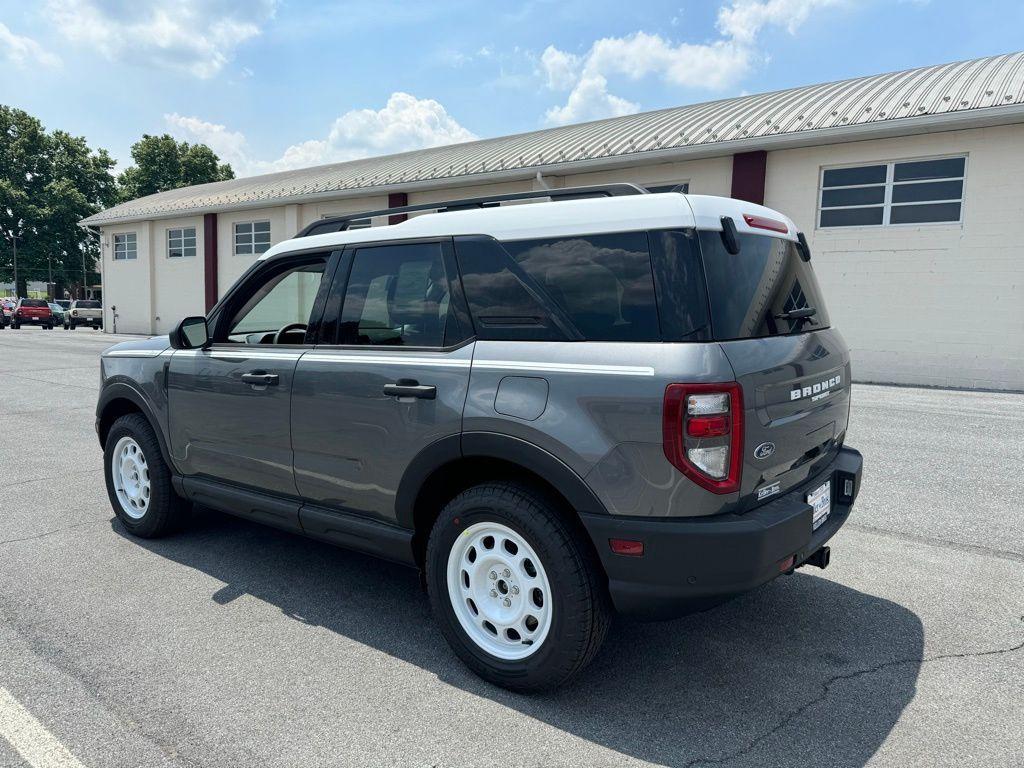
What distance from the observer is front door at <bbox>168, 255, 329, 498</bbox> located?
12.2ft

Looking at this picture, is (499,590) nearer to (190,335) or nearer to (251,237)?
(190,335)

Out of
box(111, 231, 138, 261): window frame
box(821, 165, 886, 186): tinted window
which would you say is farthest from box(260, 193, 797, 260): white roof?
box(111, 231, 138, 261): window frame

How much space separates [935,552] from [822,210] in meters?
11.4

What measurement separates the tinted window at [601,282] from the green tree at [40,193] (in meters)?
63.8

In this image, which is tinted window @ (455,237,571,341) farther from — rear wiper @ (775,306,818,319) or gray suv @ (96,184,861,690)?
rear wiper @ (775,306,818,319)

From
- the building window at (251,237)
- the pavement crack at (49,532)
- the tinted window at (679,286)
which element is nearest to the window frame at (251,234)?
the building window at (251,237)

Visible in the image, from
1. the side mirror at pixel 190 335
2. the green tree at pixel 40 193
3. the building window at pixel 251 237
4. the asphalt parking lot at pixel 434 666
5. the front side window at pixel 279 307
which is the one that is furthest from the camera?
the green tree at pixel 40 193

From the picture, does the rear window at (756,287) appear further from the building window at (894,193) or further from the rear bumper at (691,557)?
the building window at (894,193)

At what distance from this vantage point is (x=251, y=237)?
25.5 meters

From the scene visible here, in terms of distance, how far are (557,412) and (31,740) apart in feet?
7.11

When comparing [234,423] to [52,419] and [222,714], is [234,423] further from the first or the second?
[52,419]

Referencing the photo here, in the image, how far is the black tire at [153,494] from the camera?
4.50 metres

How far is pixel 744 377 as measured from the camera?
101 inches

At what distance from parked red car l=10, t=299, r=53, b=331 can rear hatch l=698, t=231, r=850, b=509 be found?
44.4 meters
